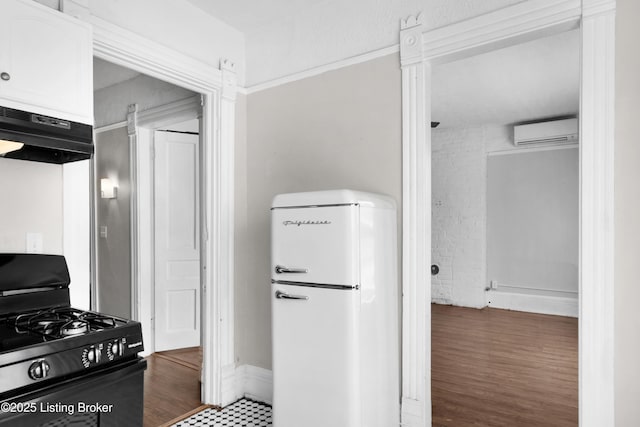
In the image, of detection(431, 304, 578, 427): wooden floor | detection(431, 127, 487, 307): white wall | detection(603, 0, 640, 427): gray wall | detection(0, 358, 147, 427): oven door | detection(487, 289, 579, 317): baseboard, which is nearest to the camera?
detection(0, 358, 147, 427): oven door

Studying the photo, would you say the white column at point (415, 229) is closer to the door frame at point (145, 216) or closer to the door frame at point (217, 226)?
the door frame at point (217, 226)

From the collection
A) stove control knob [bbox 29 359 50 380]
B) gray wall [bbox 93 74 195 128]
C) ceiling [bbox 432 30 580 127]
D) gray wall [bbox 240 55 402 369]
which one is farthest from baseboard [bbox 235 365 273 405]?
ceiling [bbox 432 30 580 127]

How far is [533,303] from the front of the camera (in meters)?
5.87

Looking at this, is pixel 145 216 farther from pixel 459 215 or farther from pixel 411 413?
pixel 459 215

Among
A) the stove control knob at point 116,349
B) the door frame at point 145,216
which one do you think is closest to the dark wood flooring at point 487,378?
the door frame at point 145,216

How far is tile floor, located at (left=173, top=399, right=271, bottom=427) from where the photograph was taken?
264 centimetres

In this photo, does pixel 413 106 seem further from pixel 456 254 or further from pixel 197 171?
pixel 456 254

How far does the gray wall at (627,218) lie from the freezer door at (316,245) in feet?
4.04

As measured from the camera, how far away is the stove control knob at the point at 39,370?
136 centimetres

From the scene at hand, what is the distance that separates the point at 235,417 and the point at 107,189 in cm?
270

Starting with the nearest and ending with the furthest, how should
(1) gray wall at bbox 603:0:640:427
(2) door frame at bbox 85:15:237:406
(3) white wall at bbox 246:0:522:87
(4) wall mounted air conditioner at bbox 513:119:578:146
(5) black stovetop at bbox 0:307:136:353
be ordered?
(5) black stovetop at bbox 0:307:136:353 → (1) gray wall at bbox 603:0:640:427 → (3) white wall at bbox 246:0:522:87 → (2) door frame at bbox 85:15:237:406 → (4) wall mounted air conditioner at bbox 513:119:578:146

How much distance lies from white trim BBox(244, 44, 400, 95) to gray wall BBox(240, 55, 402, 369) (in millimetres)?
32

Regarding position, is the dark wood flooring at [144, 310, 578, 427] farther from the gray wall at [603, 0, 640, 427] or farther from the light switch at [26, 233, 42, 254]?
the light switch at [26, 233, 42, 254]

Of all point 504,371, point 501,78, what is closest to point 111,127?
point 501,78
